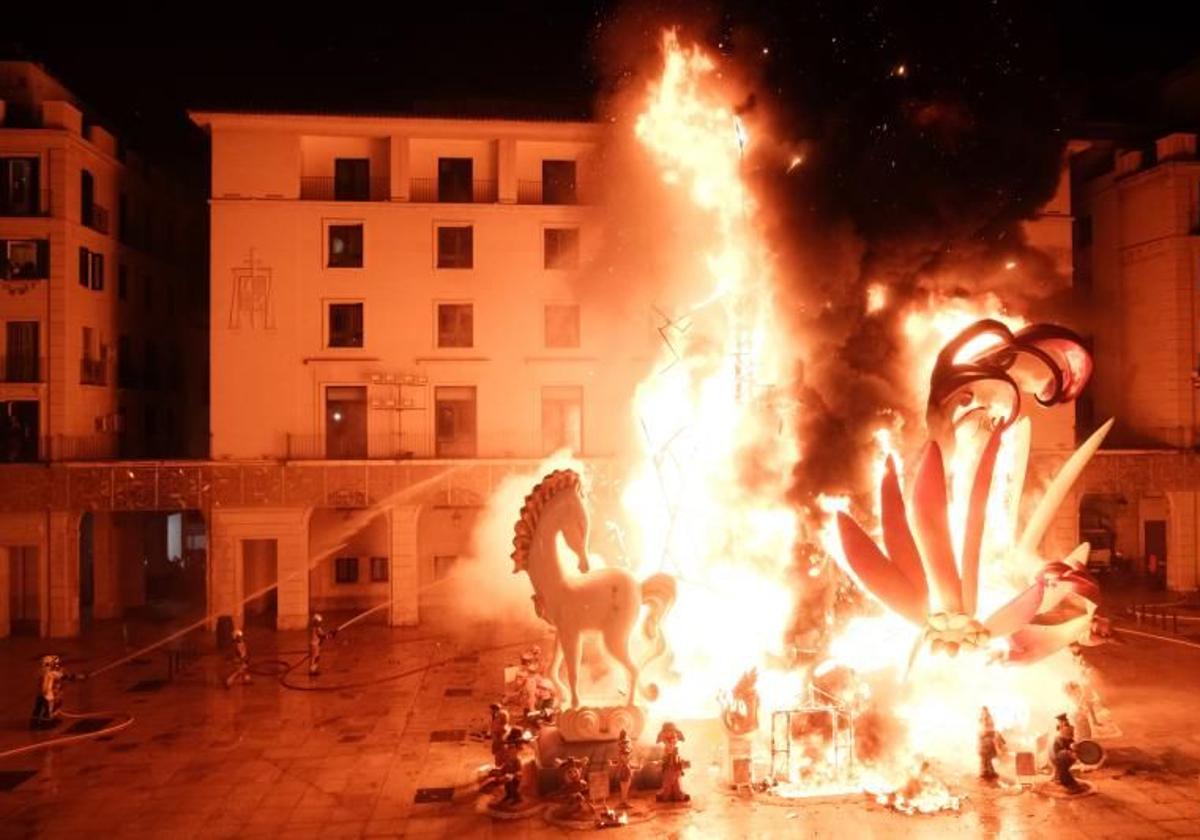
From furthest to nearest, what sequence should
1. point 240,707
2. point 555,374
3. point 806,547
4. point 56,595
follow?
point 555,374 < point 56,595 < point 240,707 < point 806,547

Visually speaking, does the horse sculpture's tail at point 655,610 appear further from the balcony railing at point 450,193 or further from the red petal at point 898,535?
the balcony railing at point 450,193

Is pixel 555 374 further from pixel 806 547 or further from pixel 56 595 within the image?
pixel 56 595

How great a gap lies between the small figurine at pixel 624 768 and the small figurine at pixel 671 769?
0.60 meters

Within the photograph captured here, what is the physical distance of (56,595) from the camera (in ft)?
104

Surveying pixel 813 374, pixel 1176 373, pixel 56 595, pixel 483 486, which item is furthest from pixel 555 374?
pixel 1176 373

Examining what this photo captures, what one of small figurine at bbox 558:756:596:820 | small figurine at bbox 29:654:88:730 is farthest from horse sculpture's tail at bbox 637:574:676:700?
small figurine at bbox 29:654:88:730

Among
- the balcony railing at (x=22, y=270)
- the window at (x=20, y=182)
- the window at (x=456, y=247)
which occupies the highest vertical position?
the window at (x=20, y=182)

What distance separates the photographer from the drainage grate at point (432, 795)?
17.1 meters

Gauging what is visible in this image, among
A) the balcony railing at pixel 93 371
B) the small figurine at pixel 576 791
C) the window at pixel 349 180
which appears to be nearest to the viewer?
the small figurine at pixel 576 791

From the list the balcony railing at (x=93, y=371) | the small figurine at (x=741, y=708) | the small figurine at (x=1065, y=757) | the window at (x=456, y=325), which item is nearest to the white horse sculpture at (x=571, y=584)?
the small figurine at (x=741, y=708)

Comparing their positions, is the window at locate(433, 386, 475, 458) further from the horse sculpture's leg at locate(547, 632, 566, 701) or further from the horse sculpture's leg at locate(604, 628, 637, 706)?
the horse sculpture's leg at locate(604, 628, 637, 706)

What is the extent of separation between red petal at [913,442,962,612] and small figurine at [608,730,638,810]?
6.58 metres

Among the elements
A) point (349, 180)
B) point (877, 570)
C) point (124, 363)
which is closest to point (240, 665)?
point (124, 363)

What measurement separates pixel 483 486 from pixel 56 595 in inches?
571
